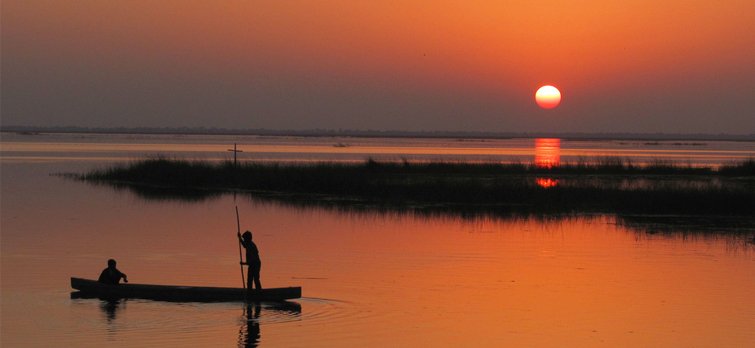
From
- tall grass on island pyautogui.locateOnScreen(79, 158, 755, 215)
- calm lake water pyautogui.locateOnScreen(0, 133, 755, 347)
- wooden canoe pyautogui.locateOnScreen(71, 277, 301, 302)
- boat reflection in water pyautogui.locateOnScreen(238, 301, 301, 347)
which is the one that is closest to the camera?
boat reflection in water pyautogui.locateOnScreen(238, 301, 301, 347)

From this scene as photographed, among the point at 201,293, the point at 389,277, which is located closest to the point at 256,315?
the point at 201,293

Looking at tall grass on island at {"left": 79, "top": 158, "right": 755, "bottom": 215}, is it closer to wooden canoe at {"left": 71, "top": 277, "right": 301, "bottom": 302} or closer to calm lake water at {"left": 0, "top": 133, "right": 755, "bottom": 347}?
calm lake water at {"left": 0, "top": 133, "right": 755, "bottom": 347}

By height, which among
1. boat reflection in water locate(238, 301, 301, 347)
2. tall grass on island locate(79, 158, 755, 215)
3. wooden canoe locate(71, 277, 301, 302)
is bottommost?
boat reflection in water locate(238, 301, 301, 347)

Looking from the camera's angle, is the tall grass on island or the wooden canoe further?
the tall grass on island

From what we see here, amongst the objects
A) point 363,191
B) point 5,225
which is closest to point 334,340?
point 5,225

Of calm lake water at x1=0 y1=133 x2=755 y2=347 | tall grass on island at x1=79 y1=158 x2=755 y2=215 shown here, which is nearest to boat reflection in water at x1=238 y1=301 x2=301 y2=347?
calm lake water at x1=0 y1=133 x2=755 y2=347

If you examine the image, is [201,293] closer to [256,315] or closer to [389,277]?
[256,315]

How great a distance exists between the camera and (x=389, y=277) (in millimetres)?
20984

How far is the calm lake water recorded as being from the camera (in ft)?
51.5

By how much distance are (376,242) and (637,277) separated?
735cm

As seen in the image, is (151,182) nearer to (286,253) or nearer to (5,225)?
(5,225)

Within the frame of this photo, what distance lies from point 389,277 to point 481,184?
920 inches

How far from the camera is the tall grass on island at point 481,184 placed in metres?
36.1

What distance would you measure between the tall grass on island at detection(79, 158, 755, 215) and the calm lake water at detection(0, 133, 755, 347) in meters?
3.26
